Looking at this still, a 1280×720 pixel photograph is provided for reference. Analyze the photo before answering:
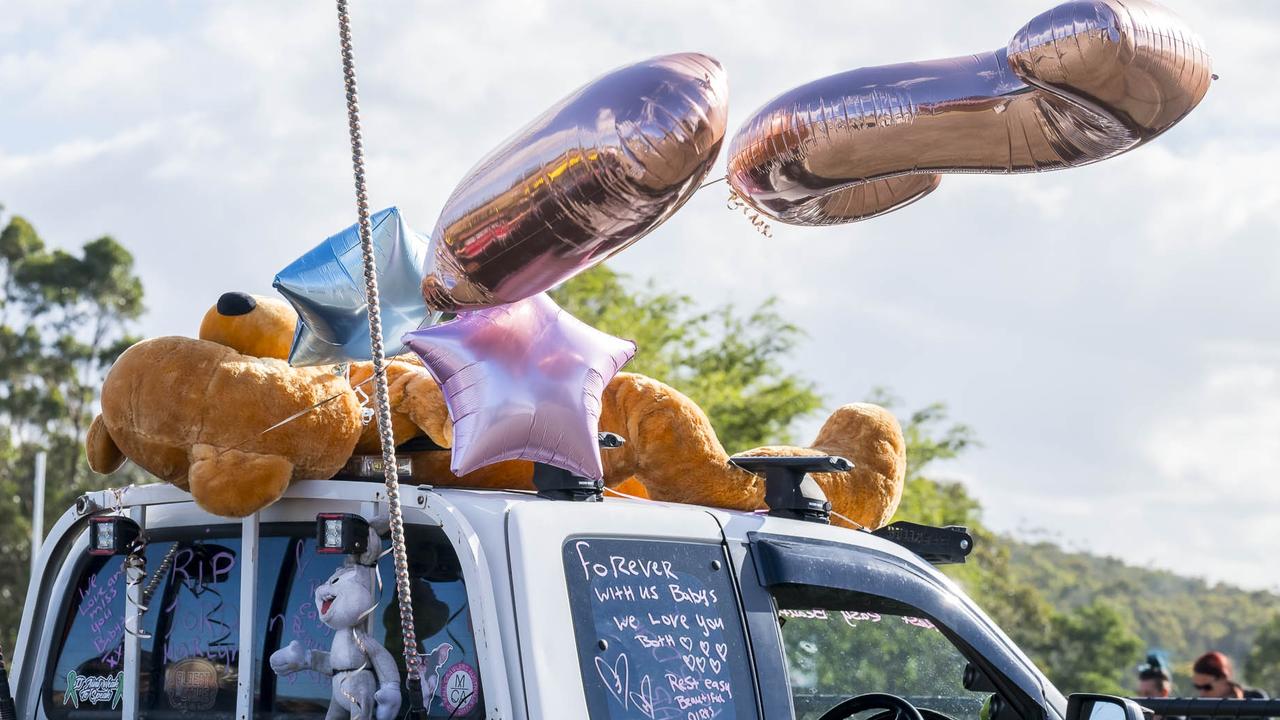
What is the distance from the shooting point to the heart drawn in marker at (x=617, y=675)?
2.90 meters

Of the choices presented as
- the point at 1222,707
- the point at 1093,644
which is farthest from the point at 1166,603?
the point at 1222,707

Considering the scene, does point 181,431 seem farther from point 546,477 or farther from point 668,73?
point 668,73

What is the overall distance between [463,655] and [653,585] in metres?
0.44

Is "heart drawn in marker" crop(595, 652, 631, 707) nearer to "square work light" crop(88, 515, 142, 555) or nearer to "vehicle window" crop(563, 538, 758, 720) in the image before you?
"vehicle window" crop(563, 538, 758, 720)

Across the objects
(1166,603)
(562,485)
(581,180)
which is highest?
(1166,603)

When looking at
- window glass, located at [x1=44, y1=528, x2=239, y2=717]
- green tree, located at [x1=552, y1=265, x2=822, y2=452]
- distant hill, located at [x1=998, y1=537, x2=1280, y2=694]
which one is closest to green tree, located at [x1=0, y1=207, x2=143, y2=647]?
green tree, located at [x1=552, y1=265, x2=822, y2=452]

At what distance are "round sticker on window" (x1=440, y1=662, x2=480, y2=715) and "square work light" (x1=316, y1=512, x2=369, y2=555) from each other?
0.33 metres

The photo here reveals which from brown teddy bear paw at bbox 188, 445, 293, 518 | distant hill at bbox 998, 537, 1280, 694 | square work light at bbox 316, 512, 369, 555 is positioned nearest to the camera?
square work light at bbox 316, 512, 369, 555

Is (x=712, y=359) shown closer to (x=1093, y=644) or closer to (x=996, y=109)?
(x=996, y=109)

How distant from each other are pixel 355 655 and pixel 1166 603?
101 m

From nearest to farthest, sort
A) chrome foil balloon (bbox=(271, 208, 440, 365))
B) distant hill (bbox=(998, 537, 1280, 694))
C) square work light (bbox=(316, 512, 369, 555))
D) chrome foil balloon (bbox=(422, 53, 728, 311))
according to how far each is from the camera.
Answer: chrome foil balloon (bbox=(422, 53, 728, 311)) < square work light (bbox=(316, 512, 369, 555)) < chrome foil balloon (bbox=(271, 208, 440, 365)) < distant hill (bbox=(998, 537, 1280, 694))

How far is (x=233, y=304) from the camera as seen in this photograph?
134 inches

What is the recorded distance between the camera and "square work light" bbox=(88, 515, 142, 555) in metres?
3.44

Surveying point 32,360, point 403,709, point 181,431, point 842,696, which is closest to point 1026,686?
point 842,696
